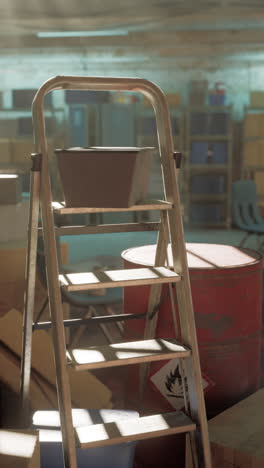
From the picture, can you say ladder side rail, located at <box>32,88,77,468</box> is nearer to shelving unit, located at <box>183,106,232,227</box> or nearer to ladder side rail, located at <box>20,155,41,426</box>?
ladder side rail, located at <box>20,155,41,426</box>

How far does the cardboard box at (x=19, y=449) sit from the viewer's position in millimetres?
1749

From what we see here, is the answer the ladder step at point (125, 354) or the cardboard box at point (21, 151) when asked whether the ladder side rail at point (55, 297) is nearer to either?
the ladder step at point (125, 354)

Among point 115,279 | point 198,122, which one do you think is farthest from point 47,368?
point 198,122

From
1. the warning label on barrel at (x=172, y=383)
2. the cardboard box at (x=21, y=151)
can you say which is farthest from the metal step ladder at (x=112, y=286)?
the cardboard box at (x=21, y=151)

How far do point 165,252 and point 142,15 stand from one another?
18.8 ft

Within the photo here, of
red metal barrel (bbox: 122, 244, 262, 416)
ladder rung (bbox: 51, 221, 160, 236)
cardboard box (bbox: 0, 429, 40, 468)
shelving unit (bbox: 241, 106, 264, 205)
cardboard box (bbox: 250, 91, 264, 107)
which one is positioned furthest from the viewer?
cardboard box (bbox: 250, 91, 264, 107)

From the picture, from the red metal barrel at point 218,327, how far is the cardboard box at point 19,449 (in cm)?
85

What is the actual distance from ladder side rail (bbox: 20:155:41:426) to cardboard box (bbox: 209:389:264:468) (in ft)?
2.29

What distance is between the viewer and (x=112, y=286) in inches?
80.1

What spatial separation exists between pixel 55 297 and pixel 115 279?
0.20m

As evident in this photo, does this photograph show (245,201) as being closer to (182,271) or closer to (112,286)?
(182,271)

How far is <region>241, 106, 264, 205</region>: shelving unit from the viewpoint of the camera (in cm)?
968

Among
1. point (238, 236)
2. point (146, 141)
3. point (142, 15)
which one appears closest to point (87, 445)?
point (142, 15)

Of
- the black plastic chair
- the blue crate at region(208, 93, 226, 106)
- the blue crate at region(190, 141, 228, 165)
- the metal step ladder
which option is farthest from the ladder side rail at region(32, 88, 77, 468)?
the blue crate at region(208, 93, 226, 106)
